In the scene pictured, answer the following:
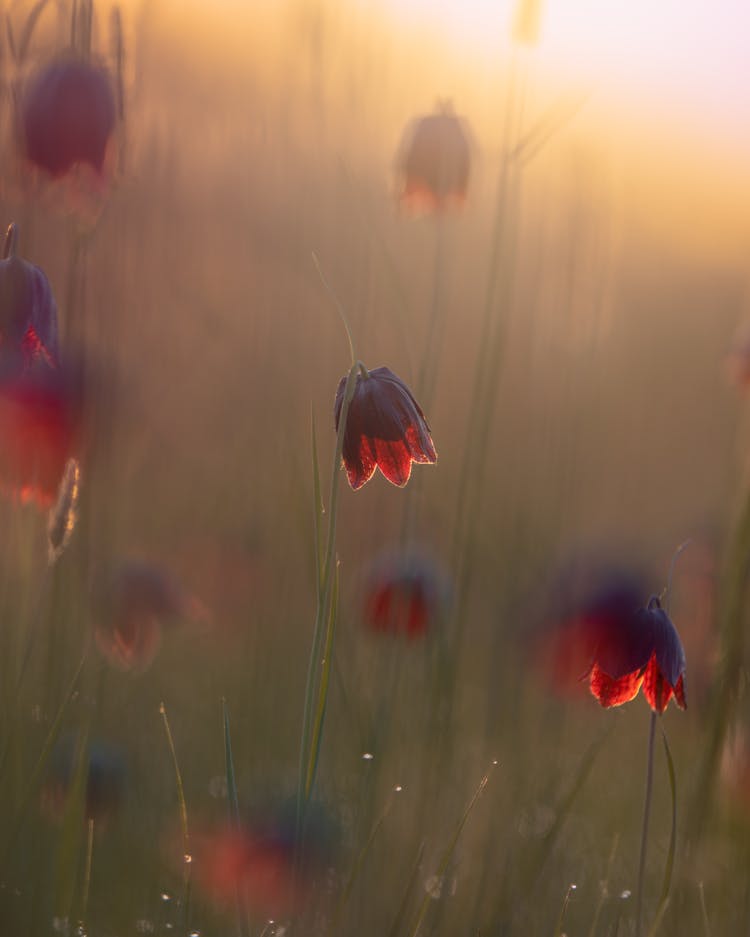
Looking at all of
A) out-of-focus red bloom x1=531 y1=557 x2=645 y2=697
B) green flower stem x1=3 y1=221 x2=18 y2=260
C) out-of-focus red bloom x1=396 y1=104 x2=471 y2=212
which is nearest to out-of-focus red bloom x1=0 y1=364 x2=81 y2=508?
green flower stem x1=3 y1=221 x2=18 y2=260

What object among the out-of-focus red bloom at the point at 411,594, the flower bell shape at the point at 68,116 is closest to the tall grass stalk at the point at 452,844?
the out-of-focus red bloom at the point at 411,594

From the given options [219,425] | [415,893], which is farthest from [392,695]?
[219,425]

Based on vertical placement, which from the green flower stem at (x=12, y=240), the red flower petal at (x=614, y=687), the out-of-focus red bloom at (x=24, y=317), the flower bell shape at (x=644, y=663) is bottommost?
the red flower petal at (x=614, y=687)

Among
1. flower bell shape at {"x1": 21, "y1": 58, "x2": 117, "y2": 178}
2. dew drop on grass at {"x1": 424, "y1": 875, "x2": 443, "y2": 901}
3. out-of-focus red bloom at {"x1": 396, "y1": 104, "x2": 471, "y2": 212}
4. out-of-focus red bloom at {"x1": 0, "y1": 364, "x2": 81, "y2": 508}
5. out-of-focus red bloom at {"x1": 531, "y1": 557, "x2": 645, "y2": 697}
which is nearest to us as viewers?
dew drop on grass at {"x1": 424, "y1": 875, "x2": 443, "y2": 901}

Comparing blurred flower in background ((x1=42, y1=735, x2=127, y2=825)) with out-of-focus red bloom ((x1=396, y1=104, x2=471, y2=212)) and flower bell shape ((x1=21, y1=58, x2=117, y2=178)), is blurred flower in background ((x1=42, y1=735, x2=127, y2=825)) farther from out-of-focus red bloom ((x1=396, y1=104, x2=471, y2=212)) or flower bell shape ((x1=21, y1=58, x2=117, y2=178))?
out-of-focus red bloom ((x1=396, y1=104, x2=471, y2=212))

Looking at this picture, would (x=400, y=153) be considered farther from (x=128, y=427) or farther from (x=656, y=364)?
(x=656, y=364)

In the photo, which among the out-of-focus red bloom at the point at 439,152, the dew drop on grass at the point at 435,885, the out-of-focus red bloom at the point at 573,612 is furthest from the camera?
the out-of-focus red bloom at the point at 439,152

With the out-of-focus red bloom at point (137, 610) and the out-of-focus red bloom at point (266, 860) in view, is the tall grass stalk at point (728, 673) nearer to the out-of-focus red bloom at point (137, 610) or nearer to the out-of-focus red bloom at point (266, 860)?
the out-of-focus red bloom at point (266, 860)
